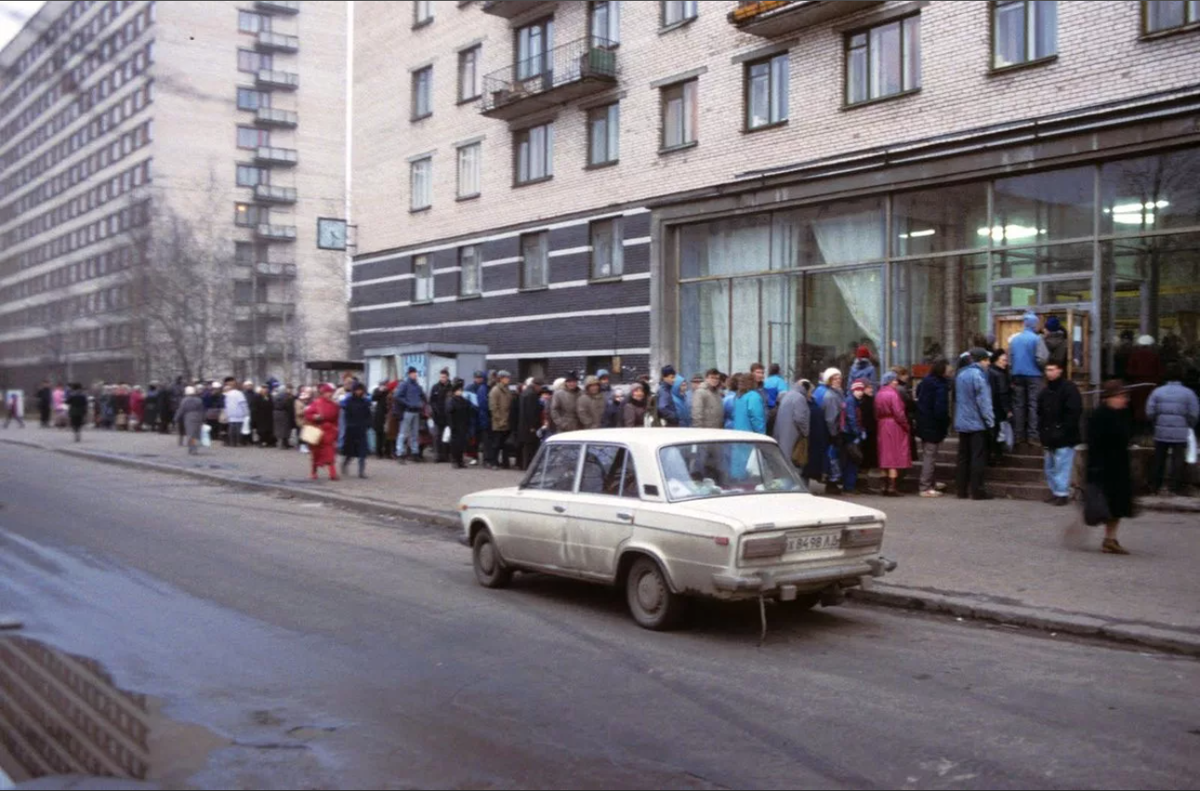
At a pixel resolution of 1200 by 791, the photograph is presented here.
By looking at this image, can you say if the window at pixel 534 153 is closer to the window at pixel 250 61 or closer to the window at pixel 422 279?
the window at pixel 422 279

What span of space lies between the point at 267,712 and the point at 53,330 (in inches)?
2120

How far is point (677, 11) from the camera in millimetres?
23922

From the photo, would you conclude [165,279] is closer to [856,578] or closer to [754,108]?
[754,108]

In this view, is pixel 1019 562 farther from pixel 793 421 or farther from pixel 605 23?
pixel 605 23

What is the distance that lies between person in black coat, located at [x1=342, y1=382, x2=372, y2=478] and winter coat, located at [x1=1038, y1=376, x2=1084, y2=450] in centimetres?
1128

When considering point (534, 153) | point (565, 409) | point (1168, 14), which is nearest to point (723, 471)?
point (565, 409)

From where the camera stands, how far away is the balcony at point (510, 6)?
2716 cm

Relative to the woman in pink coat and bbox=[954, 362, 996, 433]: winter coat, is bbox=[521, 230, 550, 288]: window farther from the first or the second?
bbox=[954, 362, 996, 433]: winter coat

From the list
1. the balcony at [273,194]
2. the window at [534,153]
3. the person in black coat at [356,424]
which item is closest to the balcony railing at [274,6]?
the window at [534,153]

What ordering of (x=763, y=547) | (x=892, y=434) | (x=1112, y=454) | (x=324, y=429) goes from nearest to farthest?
(x=763, y=547) → (x=1112, y=454) → (x=892, y=434) → (x=324, y=429)

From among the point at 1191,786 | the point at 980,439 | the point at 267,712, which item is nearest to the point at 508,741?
the point at 267,712

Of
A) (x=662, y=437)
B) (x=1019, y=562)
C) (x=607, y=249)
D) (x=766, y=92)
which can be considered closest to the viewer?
(x=662, y=437)

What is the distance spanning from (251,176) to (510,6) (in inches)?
1677

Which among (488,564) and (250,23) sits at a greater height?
(250,23)
